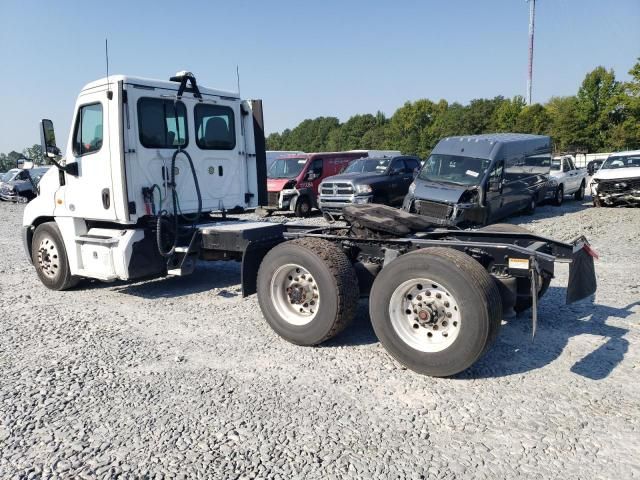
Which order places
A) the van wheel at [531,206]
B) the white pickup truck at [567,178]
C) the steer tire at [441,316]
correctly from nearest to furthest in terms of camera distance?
the steer tire at [441,316] < the van wheel at [531,206] < the white pickup truck at [567,178]

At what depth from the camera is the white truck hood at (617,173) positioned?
649 inches

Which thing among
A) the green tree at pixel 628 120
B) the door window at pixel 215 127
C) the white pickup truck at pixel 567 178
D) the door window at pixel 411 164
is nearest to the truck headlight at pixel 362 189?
the door window at pixel 411 164

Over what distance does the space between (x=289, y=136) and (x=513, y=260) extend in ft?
355

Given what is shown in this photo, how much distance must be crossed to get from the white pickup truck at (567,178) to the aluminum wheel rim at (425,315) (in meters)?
16.6

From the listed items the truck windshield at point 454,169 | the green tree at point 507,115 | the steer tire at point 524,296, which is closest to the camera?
the steer tire at point 524,296

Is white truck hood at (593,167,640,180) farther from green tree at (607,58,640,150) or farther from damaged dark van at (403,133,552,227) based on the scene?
green tree at (607,58,640,150)

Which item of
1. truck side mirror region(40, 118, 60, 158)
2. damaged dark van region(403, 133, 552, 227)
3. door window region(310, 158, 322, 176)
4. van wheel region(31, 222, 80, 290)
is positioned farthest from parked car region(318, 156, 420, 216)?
truck side mirror region(40, 118, 60, 158)

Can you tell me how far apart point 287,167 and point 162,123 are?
1098cm

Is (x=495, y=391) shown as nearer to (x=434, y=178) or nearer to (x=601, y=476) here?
(x=601, y=476)

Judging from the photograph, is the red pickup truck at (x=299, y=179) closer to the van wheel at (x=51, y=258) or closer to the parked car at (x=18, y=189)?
the van wheel at (x=51, y=258)

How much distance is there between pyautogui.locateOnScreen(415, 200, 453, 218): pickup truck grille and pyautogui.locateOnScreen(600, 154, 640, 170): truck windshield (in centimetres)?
924

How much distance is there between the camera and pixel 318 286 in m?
4.76

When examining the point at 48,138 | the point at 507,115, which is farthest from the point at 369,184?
the point at 507,115

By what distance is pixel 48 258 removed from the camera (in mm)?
7375
